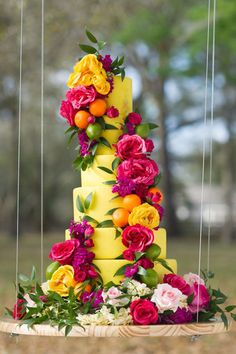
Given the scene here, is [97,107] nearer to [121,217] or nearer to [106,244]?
[121,217]

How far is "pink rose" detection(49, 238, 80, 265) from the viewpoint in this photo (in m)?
3.88

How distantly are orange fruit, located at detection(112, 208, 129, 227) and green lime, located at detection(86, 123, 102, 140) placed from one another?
0.39 meters

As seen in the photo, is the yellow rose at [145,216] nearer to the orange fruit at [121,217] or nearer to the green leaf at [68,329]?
the orange fruit at [121,217]

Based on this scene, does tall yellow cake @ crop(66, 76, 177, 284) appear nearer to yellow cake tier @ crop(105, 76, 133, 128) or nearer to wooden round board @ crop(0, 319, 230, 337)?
yellow cake tier @ crop(105, 76, 133, 128)

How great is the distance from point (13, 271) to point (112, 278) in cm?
1209

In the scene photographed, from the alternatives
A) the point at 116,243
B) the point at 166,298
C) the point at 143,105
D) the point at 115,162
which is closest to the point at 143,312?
the point at 166,298

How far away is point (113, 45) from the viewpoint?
2136cm

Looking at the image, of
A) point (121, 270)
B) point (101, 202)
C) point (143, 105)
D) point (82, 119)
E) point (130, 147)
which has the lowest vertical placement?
point (121, 270)

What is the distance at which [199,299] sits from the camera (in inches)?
153

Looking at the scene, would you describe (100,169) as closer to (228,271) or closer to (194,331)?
(194,331)

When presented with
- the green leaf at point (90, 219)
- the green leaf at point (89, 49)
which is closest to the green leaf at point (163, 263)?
the green leaf at point (90, 219)

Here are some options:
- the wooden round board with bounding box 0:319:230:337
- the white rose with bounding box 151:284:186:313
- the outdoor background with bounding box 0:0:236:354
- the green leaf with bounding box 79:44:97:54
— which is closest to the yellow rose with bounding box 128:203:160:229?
the white rose with bounding box 151:284:186:313

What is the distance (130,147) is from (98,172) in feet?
0.74

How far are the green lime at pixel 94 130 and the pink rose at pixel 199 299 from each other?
900 mm
